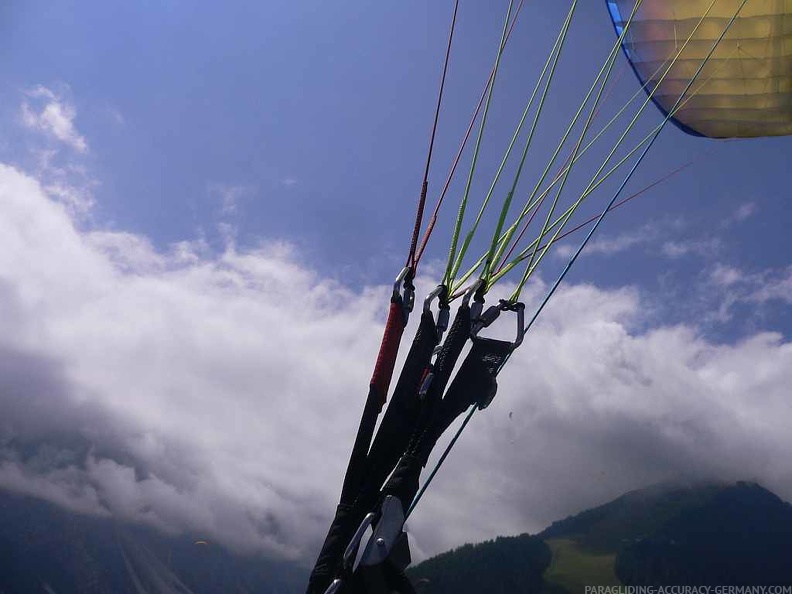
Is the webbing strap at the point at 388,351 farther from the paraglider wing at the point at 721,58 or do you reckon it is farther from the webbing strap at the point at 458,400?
the paraglider wing at the point at 721,58

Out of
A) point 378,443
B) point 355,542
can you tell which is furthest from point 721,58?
point 355,542

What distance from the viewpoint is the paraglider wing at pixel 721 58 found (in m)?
7.49

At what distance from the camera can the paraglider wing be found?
7.49m

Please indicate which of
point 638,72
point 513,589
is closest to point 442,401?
point 638,72

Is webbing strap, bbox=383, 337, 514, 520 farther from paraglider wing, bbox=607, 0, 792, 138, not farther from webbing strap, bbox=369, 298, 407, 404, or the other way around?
paraglider wing, bbox=607, 0, 792, 138

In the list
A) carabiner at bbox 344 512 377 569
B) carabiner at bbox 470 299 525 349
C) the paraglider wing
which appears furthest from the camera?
the paraglider wing

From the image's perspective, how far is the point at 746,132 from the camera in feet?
26.8

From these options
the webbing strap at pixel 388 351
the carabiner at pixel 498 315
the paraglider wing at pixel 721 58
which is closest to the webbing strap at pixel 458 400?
the carabiner at pixel 498 315

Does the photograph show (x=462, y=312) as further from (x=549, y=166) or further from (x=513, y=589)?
(x=513, y=589)

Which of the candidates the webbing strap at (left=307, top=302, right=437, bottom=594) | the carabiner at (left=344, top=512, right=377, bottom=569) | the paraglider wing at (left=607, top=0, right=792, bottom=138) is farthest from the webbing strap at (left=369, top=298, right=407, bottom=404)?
the paraglider wing at (left=607, top=0, right=792, bottom=138)

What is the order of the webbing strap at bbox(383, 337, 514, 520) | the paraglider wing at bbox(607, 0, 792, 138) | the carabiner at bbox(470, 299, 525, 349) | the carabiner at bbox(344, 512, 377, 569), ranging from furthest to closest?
1. the paraglider wing at bbox(607, 0, 792, 138)
2. the carabiner at bbox(470, 299, 525, 349)
3. the webbing strap at bbox(383, 337, 514, 520)
4. the carabiner at bbox(344, 512, 377, 569)

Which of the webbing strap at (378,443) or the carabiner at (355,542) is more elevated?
the webbing strap at (378,443)

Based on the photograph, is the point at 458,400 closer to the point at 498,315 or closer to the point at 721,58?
the point at 498,315

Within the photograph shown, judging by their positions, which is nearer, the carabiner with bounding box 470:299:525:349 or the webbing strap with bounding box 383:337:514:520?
the webbing strap with bounding box 383:337:514:520
